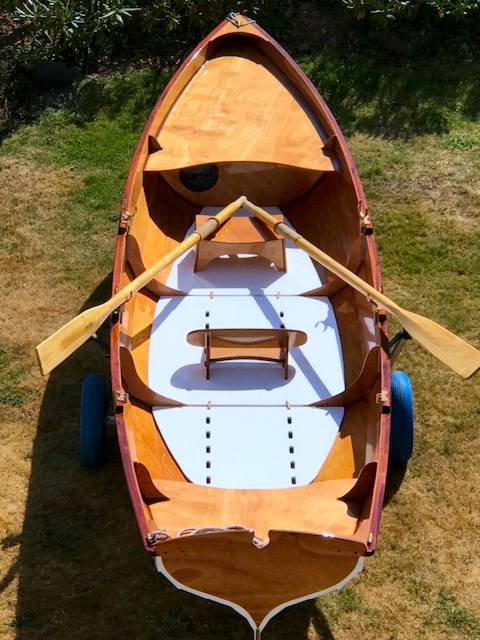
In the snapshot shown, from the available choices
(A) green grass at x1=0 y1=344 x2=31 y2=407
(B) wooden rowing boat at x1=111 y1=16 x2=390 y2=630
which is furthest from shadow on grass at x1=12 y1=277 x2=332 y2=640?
(B) wooden rowing boat at x1=111 y1=16 x2=390 y2=630

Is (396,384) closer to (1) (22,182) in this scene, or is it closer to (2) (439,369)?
(2) (439,369)

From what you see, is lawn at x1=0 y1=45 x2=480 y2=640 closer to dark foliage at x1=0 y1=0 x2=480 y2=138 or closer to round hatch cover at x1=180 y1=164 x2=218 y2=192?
dark foliage at x1=0 y1=0 x2=480 y2=138

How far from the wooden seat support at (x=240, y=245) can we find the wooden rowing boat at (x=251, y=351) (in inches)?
0.5

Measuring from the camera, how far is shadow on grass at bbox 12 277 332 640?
222 inches

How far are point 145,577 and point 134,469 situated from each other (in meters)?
1.34

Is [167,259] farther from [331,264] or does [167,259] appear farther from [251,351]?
[331,264]

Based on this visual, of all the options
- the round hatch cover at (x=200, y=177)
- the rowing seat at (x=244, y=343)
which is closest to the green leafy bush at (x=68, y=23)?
the round hatch cover at (x=200, y=177)

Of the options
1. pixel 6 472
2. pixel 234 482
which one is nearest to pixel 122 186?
pixel 6 472

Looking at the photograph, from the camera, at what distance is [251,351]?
630 cm

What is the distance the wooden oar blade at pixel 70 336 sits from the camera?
5746mm

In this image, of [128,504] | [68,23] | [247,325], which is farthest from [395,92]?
[128,504]

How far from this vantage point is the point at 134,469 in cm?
505

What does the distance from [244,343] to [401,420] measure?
1.47 metres

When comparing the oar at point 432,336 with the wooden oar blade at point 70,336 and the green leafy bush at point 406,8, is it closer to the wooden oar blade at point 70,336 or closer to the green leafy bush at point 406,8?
the wooden oar blade at point 70,336
